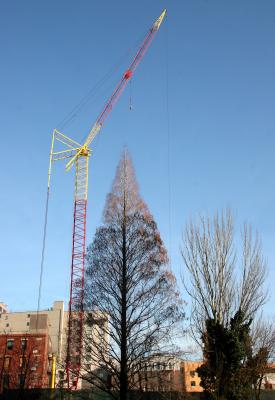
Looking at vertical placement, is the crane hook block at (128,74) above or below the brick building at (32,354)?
above

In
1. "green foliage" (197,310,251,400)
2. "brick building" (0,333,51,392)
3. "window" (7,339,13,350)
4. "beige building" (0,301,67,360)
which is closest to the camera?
"green foliage" (197,310,251,400)

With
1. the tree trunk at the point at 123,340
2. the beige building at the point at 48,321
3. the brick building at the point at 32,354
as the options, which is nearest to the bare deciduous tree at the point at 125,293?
the tree trunk at the point at 123,340

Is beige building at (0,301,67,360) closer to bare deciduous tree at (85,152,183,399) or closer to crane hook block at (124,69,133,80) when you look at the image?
crane hook block at (124,69,133,80)

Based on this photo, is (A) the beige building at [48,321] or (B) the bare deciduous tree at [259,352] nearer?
(B) the bare deciduous tree at [259,352]

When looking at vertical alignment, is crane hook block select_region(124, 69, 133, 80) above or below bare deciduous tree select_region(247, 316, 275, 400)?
above

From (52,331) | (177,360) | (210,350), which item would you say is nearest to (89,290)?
(177,360)

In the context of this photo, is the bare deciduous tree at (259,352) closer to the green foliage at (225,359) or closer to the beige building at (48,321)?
the green foliage at (225,359)

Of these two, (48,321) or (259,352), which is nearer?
(259,352)

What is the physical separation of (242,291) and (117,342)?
21.1 feet

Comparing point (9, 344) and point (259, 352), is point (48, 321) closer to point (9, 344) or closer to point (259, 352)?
point (9, 344)

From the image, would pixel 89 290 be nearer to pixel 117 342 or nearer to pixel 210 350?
pixel 117 342

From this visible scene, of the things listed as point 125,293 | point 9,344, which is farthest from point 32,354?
point 125,293

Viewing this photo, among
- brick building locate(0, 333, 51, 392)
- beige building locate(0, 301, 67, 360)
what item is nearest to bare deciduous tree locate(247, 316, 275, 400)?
brick building locate(0, 333, 51, 392)

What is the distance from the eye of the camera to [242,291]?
19125 mm
